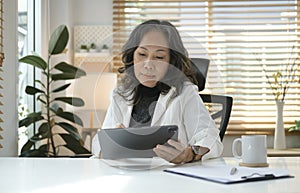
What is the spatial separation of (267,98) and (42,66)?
6.09 feet

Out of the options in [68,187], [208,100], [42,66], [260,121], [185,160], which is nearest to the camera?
[68,187]

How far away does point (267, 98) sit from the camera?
170 inches

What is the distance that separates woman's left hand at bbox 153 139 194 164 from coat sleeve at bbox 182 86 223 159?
0.05 meters

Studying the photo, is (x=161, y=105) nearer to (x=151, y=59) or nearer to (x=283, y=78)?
(x=151, y=59)

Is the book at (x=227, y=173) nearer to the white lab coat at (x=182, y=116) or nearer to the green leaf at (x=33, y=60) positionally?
the white lab coat at (x=182, y=116)

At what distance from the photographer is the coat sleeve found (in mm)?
1416

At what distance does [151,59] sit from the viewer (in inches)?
52.0

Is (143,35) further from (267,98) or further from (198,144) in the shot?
(267,98)

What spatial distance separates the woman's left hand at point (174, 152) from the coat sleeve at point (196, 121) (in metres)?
0.05

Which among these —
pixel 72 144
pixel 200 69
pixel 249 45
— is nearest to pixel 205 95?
pixel 200 69

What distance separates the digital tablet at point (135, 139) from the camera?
1.28m

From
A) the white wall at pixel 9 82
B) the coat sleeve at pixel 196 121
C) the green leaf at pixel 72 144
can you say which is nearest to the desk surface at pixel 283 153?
the green leaf at pixel 72 144

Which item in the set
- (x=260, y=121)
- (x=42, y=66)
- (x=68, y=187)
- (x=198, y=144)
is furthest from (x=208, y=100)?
(x=260, y=121)

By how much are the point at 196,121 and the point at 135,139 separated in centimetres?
21
